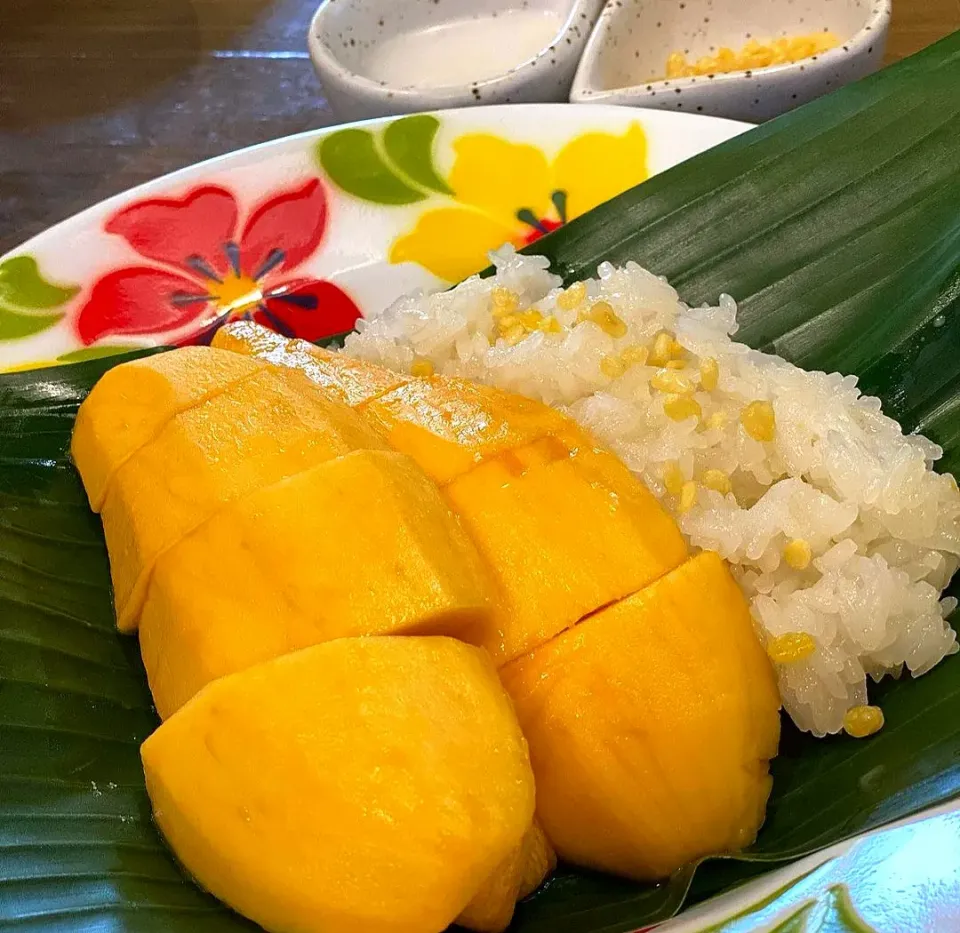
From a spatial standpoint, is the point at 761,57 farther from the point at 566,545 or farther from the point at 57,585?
the point at 57,585

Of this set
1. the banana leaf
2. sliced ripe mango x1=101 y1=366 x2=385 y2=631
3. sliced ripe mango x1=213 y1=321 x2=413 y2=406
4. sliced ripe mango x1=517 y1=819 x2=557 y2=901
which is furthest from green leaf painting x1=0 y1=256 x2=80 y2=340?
sliced ripe mango x1=517 y1=819 x2=557 y2=901

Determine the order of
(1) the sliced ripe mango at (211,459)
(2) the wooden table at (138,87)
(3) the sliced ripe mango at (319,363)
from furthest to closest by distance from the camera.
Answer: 1. (2) the wooden table at (138,87)
2. (3) the sliced ripe mango at (319,363)
3. (1) the sliced ripe mango at (211,459)

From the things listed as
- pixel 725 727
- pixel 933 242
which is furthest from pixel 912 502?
pixel 933 242

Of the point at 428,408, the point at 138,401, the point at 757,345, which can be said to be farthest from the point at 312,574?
the point at 757,345

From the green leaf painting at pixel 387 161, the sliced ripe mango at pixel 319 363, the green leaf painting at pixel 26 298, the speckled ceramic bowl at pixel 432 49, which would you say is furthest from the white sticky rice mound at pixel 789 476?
the speckled ceramic bowl at pixel 432 49

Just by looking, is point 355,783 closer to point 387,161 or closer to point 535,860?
point 535,860

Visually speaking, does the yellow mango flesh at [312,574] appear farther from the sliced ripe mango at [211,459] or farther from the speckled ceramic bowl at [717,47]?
the speckled ceramic bowl at [717,47]
